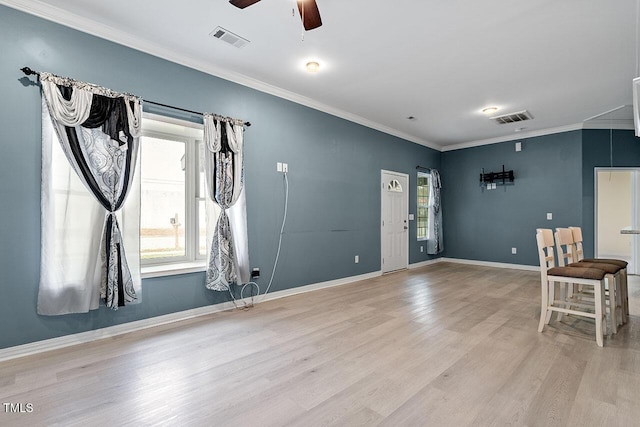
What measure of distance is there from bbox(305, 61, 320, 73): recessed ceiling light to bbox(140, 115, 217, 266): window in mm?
1437

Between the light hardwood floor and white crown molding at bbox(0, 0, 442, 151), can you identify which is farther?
white crown molding at bbox(0, 0, 442, 151)

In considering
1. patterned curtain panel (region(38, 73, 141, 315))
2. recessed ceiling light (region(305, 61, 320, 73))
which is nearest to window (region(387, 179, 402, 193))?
recessed ceiling light (region(305, 61, 320, 73))

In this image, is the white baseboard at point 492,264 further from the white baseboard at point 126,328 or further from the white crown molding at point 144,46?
the white crown molding at point 144,46

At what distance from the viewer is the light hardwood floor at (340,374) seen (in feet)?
5.73

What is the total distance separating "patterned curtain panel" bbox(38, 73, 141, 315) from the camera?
256 centimetres

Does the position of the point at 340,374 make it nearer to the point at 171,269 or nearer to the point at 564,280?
the point at 171,269

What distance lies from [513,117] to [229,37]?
493cm

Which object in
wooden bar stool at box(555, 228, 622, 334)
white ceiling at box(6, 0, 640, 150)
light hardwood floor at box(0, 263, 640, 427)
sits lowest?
light hardwood floor at box(0, 263, 640, 427)

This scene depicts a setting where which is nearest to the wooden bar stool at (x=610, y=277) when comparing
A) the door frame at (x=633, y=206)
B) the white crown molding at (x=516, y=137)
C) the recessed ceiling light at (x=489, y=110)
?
the recessed ceiling light at (x=489, y=110)

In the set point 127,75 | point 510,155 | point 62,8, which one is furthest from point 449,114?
point 62,8

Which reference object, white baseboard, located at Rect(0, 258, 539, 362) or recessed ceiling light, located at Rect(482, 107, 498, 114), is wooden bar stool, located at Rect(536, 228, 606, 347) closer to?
recessed ceiling light, located at Rect(482, 107, 498, 114)

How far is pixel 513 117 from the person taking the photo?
5.46m

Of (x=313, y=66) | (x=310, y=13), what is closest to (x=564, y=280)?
(x=310, y=13)

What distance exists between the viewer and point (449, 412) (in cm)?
176
